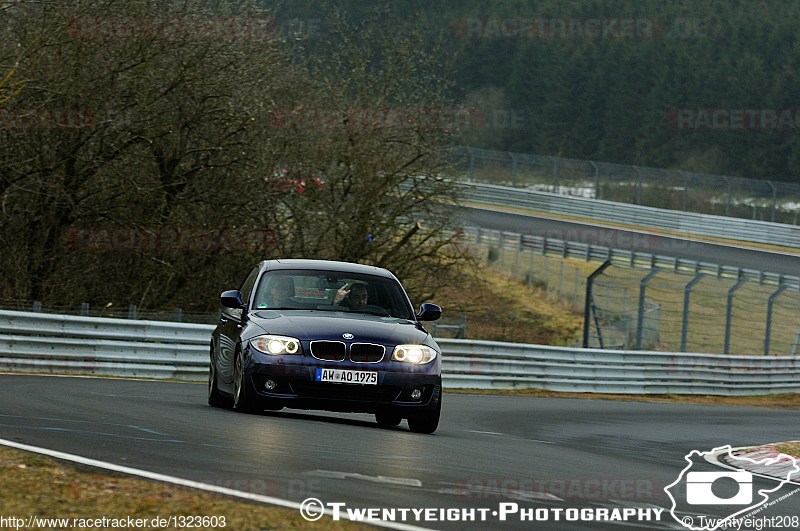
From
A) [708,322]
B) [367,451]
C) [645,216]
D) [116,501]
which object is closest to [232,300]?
[367,451]

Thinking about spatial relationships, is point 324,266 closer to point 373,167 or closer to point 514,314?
point 373,167

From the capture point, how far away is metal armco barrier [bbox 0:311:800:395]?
1727 cm

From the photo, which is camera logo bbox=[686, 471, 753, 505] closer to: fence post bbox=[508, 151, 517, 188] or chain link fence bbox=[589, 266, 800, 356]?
chain link fence bbox=[589, 266, 800, 356]

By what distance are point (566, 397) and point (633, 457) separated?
1176 cm

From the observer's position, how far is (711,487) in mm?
8883

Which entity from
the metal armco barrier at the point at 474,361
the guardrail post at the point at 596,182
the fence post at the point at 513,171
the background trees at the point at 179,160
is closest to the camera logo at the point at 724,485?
the metal armco barrier at the point at 474,361

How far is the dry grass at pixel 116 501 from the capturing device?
18.9ft

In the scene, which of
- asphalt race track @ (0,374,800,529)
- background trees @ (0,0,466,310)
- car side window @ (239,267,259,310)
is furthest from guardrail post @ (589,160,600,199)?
car side window @ (239,267,259,310)

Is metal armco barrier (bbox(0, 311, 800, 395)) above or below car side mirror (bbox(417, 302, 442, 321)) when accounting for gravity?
below

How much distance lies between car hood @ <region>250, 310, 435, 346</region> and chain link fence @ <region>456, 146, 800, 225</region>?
39.5m

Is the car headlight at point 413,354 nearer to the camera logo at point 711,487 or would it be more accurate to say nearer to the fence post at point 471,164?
the camera logo at point 711,487

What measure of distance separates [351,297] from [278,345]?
1218mm

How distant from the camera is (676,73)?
262 feet

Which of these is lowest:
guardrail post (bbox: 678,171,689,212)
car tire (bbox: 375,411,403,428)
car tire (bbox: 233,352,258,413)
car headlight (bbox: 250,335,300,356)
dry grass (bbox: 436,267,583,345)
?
dry grass (bbox: 436,267,583,345)
